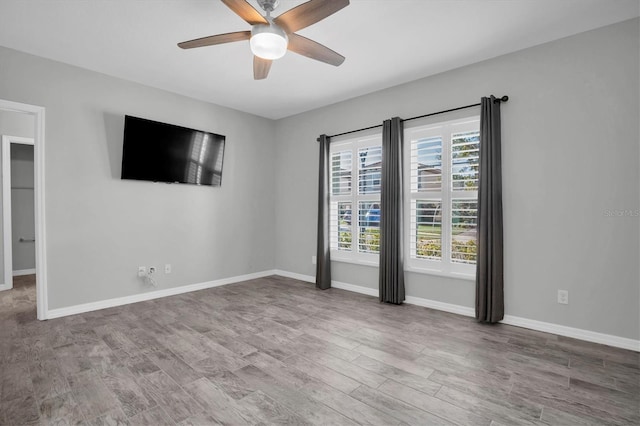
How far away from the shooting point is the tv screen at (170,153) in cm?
385

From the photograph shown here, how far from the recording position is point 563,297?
9.64 feet

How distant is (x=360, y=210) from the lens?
4512 mm

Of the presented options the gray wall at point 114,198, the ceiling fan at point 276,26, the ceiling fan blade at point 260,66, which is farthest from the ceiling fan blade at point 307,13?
the gray wall at point 114,198

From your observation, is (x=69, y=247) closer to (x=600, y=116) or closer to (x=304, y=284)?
(x=304, y=284)

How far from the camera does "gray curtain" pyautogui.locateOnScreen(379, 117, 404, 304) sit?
3.89 m

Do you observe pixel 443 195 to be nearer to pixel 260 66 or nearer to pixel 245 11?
pixel 260 66

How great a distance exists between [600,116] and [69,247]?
17.9ft

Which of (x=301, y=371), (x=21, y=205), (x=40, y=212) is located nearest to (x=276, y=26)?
(x=301, y=371)

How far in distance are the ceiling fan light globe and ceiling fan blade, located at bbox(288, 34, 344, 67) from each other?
10 cm

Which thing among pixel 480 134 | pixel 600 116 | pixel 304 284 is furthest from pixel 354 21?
pixel 304 284

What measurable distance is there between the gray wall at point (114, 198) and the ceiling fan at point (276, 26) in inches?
79.5

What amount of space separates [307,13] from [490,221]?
2.57 metres

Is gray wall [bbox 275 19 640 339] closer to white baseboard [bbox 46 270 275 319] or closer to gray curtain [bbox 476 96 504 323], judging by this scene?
gray curtain [bbox 476 96 504 323]

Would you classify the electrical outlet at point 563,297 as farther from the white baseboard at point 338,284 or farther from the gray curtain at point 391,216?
the white baseboard at point 338,284
